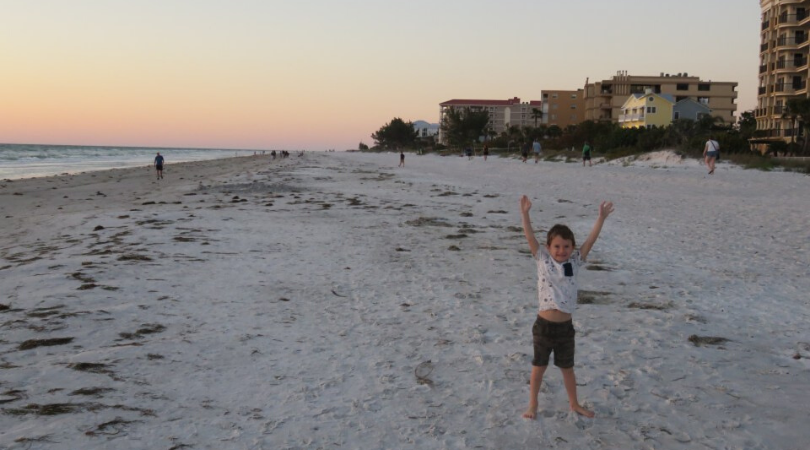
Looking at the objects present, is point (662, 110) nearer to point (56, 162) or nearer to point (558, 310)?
point (56, 162)

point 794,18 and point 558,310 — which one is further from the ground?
point 794,18

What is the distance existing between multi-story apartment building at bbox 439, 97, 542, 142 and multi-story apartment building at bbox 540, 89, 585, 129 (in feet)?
87.6

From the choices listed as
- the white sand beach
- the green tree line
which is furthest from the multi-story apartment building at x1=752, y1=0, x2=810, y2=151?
the white sand beach

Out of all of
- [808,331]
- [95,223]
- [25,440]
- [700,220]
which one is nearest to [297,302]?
[25,440]

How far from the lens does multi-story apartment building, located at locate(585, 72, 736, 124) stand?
325ft

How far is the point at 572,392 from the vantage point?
144 inches

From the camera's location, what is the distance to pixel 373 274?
7441mm

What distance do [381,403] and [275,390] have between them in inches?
30.5

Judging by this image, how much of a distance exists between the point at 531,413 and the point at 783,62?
240 feet

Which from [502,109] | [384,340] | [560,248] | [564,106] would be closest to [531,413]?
[560,248]

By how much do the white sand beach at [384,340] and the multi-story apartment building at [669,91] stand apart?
9771 centimetres

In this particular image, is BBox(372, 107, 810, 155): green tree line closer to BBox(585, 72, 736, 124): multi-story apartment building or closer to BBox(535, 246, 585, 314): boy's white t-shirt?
BBox(585, 72, 736, 124): multi-story apartment building

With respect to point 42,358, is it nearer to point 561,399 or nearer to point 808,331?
point 561,399

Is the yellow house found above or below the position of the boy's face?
above
